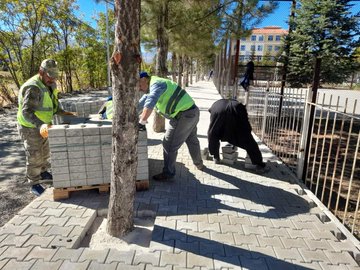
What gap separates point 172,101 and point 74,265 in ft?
8.04

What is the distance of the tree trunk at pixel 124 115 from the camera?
2.39 meters

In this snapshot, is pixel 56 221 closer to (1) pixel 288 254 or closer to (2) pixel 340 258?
(1) pixel 288 254

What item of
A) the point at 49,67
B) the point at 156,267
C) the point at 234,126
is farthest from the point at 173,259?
the point at 49,67

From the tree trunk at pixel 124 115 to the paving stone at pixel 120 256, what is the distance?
25 cm

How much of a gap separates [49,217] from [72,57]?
16.0 meters

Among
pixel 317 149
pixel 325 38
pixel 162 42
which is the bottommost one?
pixel 317 149

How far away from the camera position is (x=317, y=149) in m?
7.04

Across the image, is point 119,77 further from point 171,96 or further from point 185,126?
point 185,126

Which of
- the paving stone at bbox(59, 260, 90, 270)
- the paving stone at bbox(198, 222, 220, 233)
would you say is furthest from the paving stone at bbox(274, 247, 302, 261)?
the paving stone at bbox(59, 260, 90, 270)

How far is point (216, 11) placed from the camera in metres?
7.88

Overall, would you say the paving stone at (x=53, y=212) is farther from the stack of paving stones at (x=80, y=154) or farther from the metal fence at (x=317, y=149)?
the metal fence at (x=317, y=149)

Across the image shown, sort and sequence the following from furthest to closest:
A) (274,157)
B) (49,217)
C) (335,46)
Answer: (335,46), (274,157), (49,217)

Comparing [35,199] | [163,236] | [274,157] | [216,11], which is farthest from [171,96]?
[216,11]

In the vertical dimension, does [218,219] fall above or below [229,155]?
below
